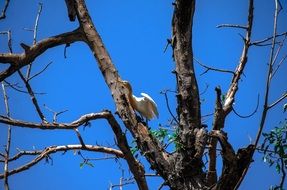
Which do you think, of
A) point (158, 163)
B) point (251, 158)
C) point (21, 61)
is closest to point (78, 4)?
point (21, 61)

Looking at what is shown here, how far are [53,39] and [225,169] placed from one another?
186cm

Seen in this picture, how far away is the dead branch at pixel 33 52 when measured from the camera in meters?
3.61

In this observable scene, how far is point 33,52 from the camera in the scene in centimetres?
369

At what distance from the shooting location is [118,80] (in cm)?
375

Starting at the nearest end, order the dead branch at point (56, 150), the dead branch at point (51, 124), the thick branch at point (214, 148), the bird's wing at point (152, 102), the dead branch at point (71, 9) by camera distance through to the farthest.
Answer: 1. the dead branch at point (51, 124)
2. the thick branch at point (214, 148)
3. the dead branch at point (56, 150)
4. the dead branch at point (71, 9)
5. the bird's wing at point (152, 102)

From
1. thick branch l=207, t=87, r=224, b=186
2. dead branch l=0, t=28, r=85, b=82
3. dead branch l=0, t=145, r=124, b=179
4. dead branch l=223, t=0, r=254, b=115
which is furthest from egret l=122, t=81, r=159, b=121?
thick branch l=207, t=87, r=224, b=186

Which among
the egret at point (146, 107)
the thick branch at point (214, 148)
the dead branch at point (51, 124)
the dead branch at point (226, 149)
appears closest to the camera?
the dead branch at point (226, 149)

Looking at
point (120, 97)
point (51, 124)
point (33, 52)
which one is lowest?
point (51, 124)

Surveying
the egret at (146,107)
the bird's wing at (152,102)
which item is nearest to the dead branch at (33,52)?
the egret at (146,107)

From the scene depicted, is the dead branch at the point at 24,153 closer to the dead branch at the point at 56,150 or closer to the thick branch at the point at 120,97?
the dead branch at the point at 56,150

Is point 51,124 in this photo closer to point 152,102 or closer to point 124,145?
point 124,145

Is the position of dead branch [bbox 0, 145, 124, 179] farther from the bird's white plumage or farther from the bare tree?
the bird's white plumage

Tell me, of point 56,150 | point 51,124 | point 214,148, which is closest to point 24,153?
point 56,150

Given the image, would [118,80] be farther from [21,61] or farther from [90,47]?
[21,61]
